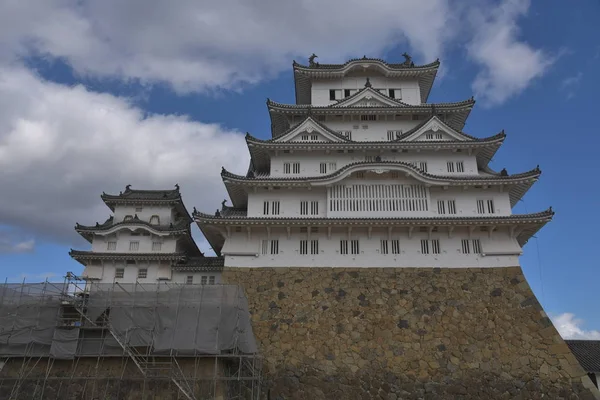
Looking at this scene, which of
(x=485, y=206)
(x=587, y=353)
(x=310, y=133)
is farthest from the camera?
(x=587, y=353)

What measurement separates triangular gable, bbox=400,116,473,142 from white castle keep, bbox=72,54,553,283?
0.19 ft

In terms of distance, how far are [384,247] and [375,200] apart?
252 cm

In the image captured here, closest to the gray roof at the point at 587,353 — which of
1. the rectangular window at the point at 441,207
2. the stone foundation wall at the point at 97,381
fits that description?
the rectangular window at the point at 441,207

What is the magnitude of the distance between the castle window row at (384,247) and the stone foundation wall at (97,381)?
23.4ft

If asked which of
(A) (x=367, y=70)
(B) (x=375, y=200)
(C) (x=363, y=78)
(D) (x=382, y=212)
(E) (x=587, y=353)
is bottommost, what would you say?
(E) (x=587, y=353)

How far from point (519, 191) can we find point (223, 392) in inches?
713

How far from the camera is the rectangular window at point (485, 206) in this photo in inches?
960

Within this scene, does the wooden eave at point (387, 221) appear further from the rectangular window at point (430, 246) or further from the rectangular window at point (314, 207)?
the rectangular window at point (314, 207)

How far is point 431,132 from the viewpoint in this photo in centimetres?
2667

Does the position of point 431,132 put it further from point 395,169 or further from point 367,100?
point 367,100

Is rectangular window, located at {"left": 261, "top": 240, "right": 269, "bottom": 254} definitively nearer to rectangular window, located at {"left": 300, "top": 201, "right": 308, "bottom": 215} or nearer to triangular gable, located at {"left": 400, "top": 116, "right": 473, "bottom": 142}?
rectangular window, located at {"left": 300, "top": 201, "right": 308, "bottom": 215}

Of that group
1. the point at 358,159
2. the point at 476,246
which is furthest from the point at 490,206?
the point at 358,159

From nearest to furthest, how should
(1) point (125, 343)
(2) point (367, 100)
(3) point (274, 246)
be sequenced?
(1) point (125, 343) → (3) point (274, 246) → (2) point (367, 100)

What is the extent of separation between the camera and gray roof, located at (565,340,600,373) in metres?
26.1
